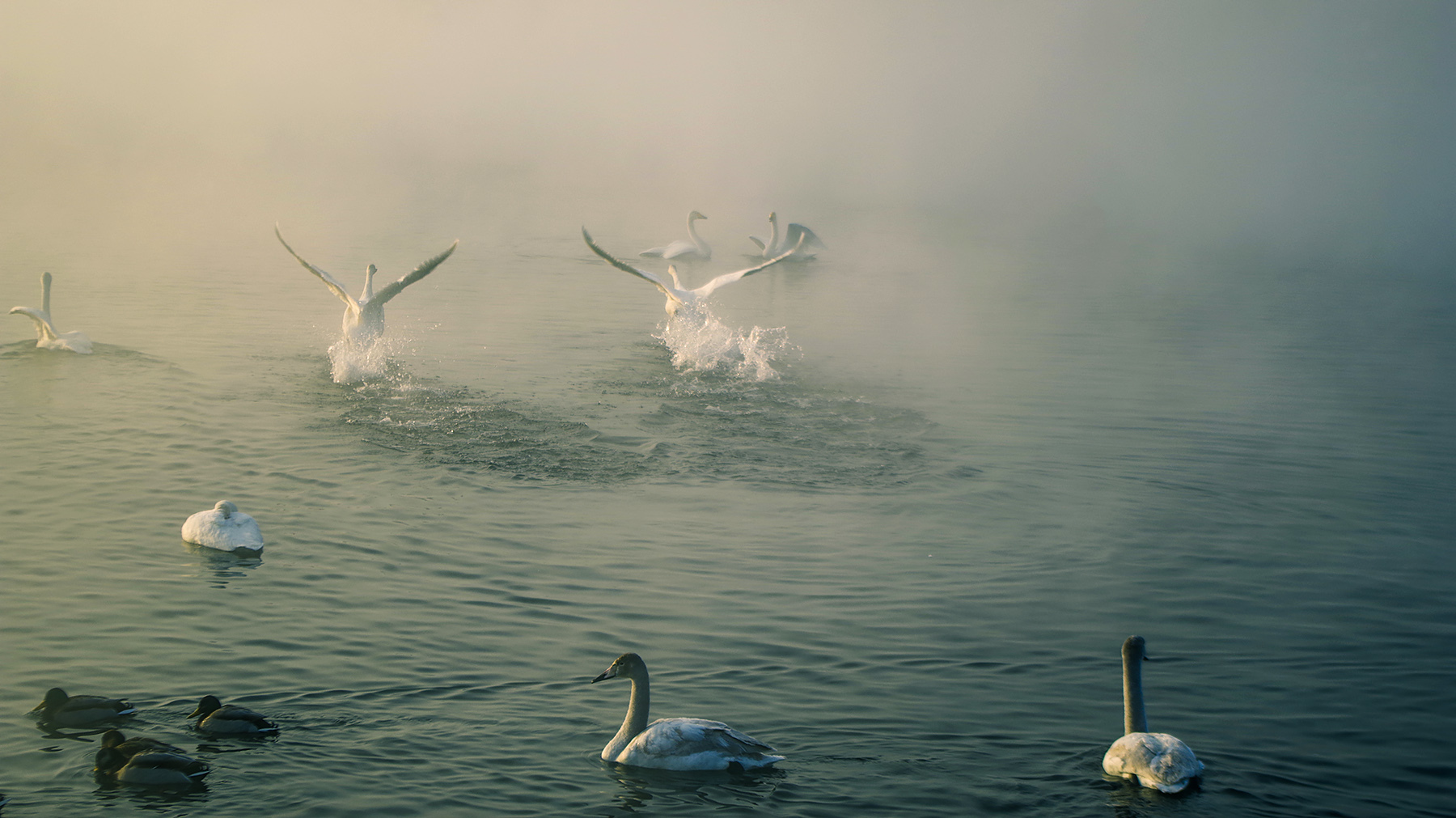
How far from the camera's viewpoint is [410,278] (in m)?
18.9

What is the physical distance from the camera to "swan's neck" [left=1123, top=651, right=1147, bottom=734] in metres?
8.00

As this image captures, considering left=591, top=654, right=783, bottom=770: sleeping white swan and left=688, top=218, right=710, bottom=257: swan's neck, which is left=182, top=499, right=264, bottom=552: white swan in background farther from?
left=688, top=218, right=710, bottom=257: swan's neck

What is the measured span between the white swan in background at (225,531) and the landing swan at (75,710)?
3.62 meters

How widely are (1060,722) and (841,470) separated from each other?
7312mm

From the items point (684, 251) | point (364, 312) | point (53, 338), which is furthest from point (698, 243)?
point (53, 338)

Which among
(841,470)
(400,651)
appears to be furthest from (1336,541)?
(400,651)

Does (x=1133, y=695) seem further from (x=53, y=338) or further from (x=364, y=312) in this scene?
(x=53, y=338)

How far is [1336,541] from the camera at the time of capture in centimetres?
1366

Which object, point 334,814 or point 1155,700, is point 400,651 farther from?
point 1155,700

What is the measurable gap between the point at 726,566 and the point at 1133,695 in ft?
15.1

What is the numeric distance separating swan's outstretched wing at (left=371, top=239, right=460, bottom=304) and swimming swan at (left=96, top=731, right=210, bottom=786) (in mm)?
10980

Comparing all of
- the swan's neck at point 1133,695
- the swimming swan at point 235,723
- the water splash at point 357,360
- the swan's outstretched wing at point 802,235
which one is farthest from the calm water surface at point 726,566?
the swan's outstretched wing at point 802,235

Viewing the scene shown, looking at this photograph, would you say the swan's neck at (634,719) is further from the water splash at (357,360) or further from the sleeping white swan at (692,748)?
the water splash at (357,360)

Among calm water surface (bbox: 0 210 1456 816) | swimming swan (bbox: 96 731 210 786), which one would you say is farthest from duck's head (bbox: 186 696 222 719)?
swimming swan (bbox: 96 731 210 786)
